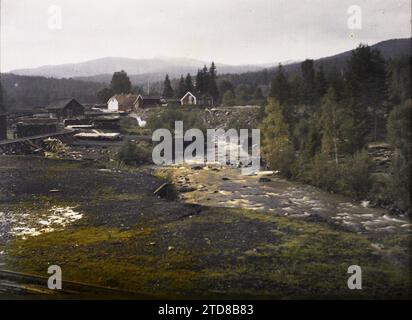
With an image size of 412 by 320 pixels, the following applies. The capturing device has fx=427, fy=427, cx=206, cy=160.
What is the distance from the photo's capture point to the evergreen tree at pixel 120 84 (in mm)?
10637

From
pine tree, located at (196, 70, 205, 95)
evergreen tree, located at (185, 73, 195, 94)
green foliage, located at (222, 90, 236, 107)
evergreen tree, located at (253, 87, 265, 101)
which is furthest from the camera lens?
evergreen tree, located at (253, 87, 265, 101)

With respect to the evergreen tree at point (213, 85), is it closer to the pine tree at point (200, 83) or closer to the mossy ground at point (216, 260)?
the pine tree at point (200, 83)

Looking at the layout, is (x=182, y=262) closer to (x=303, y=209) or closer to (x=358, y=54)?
(x=303, y=209)

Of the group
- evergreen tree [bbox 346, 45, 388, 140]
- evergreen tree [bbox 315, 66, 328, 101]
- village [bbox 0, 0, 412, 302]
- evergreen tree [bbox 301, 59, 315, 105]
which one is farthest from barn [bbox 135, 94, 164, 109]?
evergreen tree [bbox 315, 66, 328, 101]

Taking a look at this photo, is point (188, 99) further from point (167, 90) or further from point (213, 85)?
point (213, 85)

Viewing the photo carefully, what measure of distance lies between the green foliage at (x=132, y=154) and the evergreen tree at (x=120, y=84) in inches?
63.4

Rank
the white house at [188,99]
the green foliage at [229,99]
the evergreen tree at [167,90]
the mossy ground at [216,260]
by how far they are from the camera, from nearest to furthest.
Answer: the mossy ground at [216,260], the evergreen tree at [167,90], the white house at [188,99], the green foliage at [229,99]

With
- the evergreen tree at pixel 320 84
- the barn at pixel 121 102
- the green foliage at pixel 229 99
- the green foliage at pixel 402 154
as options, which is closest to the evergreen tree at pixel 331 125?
the evergreen tree at pixel 320 84

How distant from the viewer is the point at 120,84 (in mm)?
11023

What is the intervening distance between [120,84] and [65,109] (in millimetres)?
1910

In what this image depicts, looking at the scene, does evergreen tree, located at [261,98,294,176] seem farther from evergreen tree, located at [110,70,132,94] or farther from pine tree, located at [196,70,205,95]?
evergreen tree, located at [110,70,132,94]

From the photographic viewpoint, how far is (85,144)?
11367mm

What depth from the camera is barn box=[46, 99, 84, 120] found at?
1163 centimetres

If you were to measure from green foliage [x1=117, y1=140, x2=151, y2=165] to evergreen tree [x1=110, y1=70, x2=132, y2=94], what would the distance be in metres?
1.61
